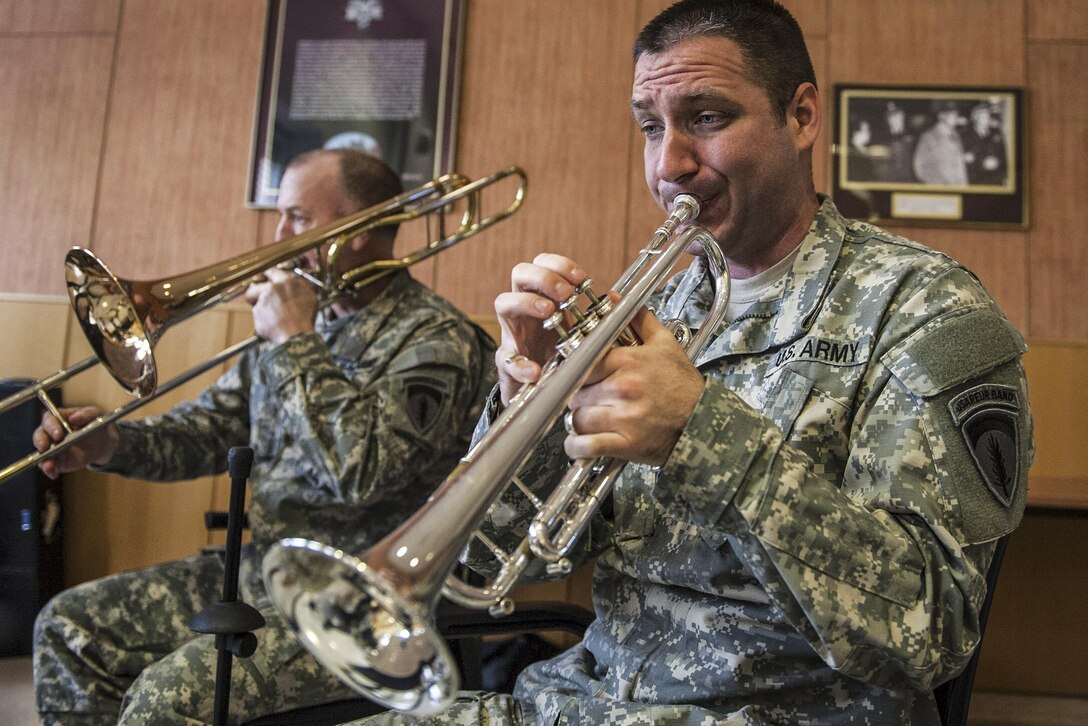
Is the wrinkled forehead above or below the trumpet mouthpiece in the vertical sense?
above

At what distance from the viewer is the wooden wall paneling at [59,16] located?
3.37 meters

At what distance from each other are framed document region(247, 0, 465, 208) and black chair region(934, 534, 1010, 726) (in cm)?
244

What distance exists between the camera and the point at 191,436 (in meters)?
2.32

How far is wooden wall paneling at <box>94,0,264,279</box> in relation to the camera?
324 centimetres

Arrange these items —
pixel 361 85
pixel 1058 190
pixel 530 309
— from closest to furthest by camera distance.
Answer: pixel 530 309
pixel 1058 190
pixel 361 85

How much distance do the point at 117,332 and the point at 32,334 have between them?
155cm

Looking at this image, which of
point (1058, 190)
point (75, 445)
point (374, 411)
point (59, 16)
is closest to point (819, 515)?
point (374, 411)

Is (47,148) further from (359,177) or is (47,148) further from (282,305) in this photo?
(282,305)

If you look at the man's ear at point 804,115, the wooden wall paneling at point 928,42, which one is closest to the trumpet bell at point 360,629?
the man's ear at point 804,115

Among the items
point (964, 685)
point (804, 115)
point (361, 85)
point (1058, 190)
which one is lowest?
point (964, 685)

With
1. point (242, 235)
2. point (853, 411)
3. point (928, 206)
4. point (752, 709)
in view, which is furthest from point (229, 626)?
point (928, 206)

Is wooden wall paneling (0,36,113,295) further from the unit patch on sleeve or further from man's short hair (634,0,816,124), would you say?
the unit patch on sleeve

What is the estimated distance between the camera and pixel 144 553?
2.93 meters

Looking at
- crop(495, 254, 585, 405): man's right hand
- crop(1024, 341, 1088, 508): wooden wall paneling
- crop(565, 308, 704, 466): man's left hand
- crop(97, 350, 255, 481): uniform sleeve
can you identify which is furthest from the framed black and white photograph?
crop(565, 308, 704, 466): man's left hand
